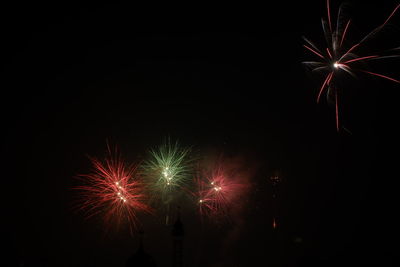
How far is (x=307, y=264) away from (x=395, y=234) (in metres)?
29.0

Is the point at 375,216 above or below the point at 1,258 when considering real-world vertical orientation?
above

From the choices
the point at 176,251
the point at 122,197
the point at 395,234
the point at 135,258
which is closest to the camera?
the point at 135,258

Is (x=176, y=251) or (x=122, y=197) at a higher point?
(x=122, y=197)

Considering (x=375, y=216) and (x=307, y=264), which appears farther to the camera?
(x=375, y=216)

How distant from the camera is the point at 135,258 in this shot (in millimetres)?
32562

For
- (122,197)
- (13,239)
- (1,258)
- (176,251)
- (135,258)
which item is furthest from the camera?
(13,239)

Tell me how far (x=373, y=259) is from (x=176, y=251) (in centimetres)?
2838

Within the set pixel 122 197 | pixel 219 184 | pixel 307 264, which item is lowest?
pixel 307 264

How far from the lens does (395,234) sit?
2045 inches

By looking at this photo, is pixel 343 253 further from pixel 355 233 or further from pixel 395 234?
pixel 395 234

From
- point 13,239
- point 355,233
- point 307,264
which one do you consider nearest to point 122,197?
point 307,264

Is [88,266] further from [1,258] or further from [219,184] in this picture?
[219,184]

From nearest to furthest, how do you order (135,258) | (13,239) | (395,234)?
1. (135,258)
2. (13,239)
3. (395,234)

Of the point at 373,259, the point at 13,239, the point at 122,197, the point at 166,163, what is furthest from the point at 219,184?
the point at 13,239
